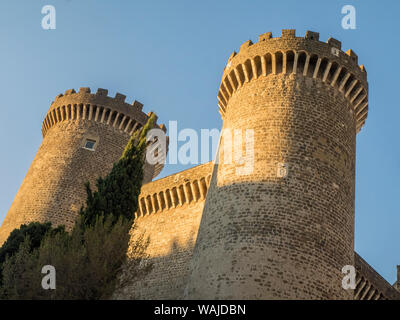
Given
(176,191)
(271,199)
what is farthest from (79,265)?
(176,191)

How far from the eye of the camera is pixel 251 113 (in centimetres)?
1631

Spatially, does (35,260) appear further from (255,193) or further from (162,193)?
(162,193)

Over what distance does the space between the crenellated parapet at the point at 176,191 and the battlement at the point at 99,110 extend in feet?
18.5

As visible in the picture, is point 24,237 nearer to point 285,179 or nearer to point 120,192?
point 120,192

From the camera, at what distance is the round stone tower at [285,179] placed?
1306 cm

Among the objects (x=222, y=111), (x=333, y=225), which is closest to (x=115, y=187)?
(x=222, y=111)

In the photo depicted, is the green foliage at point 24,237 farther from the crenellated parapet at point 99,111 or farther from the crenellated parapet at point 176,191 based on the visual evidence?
the crenellated parapet at point 99,111

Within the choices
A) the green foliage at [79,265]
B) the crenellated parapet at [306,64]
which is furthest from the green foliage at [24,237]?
the crenellated parapet at [306,64]

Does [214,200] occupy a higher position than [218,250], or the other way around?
[214,200]

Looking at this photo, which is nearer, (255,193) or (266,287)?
(266,287)

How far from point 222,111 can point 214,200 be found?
5565mm

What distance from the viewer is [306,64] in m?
16.7

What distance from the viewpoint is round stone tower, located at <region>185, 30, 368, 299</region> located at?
13.1 meters
